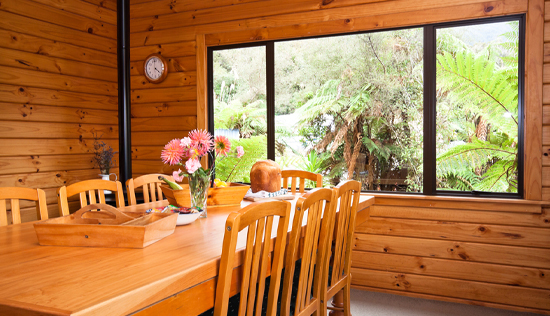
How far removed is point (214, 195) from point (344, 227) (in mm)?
727

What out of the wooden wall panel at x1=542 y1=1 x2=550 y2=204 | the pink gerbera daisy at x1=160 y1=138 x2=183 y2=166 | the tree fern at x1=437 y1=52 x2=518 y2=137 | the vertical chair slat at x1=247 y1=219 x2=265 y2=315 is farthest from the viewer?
the tree fern at x1=437 y1=52 x2=518 y2=137

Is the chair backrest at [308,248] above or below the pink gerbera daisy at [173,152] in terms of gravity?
below

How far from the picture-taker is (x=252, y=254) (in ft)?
4.40

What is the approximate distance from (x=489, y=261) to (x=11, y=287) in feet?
9.73

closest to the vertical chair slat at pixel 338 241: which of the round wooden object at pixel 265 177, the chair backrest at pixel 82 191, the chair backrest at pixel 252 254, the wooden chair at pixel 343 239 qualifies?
the wooden chair at pixel 343 239

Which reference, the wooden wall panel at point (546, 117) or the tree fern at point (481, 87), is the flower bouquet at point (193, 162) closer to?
the tree fern at point (481, 87)

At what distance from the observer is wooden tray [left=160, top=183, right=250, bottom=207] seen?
7.26ft

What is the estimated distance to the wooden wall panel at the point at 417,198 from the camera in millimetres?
2879

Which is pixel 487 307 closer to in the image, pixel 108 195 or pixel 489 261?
pixel 489 261

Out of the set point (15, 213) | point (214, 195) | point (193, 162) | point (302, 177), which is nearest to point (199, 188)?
point (193, 162)

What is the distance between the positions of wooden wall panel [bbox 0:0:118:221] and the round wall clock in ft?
1.29

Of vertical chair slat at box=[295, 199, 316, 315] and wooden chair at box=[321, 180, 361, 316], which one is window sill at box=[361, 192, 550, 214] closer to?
wooden chair at box=[321, 180, 361, 316]

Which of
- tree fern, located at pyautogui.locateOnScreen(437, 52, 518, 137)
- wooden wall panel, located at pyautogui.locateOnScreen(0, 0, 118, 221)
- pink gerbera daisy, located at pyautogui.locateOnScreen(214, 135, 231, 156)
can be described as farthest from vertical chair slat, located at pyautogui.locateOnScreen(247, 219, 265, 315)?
wooden wall panel, located at pyautogui.locateOnScreen(0, 0, 118, 221)

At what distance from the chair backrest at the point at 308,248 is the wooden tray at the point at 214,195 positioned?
0.65m
